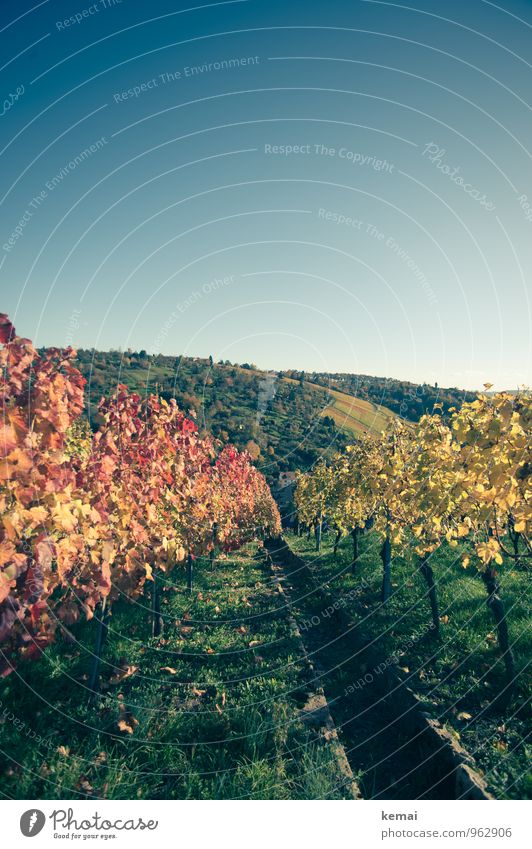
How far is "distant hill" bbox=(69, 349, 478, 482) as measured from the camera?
2699 inches

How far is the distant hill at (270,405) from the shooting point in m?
68.6

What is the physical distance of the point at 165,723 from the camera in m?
6.22

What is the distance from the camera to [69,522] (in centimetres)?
462

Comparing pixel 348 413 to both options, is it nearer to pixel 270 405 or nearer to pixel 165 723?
pixel 270 405
